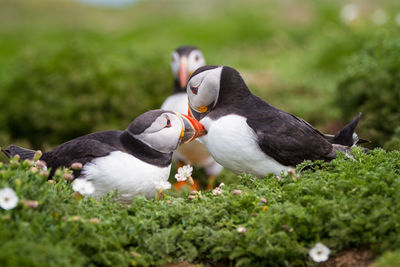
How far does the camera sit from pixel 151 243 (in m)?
3.73

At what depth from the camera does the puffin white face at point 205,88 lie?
5039 mm

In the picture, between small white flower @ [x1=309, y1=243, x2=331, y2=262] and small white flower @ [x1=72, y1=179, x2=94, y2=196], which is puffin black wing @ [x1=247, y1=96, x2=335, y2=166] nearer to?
small white flower @ [x1=309, y1=243, x2=331, y2=262]

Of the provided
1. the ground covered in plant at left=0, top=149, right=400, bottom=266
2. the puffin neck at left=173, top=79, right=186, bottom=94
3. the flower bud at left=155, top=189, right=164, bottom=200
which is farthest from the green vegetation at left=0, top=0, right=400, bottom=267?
the puffin neck at left=173, top=79, right=186, bottom=94

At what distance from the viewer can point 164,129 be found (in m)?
4.80

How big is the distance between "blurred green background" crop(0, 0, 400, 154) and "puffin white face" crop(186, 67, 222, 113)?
201 cm

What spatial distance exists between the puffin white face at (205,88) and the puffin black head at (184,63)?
2502mm

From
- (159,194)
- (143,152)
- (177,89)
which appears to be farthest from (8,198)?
(177,89)

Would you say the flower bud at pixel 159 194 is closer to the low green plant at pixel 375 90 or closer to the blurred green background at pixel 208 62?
the blurred green background at pixel 208 62

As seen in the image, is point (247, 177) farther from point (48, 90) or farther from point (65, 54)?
point (65, 54)

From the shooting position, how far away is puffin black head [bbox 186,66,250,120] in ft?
16.5

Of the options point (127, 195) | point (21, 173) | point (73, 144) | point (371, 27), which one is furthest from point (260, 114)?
point (371, 27)

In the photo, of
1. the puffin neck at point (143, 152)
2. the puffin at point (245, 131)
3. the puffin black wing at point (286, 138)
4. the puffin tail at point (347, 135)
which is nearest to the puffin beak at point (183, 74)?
the puffin at point (245, 131)

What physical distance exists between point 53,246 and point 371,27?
1309 centimetres

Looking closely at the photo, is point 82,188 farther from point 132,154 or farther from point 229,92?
point 229,92
